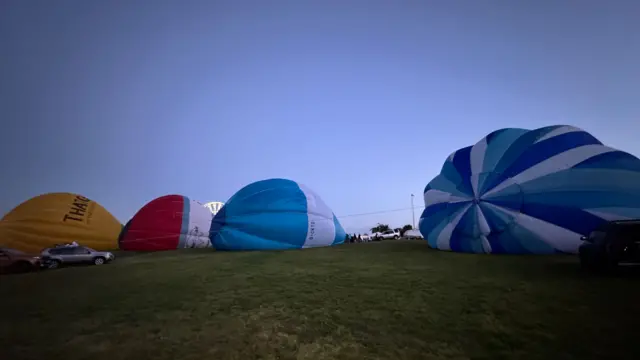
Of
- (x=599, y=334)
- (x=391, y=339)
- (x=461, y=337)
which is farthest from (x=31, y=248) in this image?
(x=599, y=334)

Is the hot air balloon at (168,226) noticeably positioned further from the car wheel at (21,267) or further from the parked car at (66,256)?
the car wheel at (21,267)

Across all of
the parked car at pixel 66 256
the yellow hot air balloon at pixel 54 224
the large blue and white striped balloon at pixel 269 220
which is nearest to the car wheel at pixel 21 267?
the parked car at pixel 66 256

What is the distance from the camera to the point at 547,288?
5.24 meters

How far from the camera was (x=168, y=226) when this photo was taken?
15375 millimetres

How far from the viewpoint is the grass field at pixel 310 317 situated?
2859mm

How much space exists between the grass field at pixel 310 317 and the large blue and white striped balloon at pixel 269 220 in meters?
7.96

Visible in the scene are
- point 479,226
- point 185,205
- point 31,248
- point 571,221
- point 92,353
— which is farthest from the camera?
point 185,205

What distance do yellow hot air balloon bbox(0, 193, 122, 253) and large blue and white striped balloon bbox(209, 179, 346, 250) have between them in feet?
15.1

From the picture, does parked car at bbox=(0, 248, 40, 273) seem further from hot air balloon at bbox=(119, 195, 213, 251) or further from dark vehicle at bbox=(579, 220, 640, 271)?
hot air balloon at bbox=(119, 195, 213, 251)

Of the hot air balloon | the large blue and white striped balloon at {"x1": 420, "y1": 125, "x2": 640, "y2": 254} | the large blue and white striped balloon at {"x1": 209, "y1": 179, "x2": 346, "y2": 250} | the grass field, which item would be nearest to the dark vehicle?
the grass field

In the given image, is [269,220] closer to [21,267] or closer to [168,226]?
[168,226]

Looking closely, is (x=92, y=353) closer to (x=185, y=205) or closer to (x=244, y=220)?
(x=244, y=220)

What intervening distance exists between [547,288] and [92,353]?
564 cm

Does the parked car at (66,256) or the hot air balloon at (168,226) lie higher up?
the hot air balloon at (168,226)
